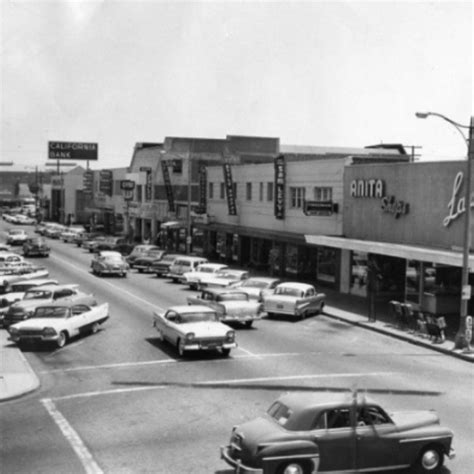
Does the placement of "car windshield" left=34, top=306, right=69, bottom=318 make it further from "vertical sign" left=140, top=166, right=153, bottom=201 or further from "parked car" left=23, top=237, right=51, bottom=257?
"vertical sign" left=140, top=166, right=153, bottom=201

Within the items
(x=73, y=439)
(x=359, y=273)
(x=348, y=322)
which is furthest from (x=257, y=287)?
(x=73, y=439)

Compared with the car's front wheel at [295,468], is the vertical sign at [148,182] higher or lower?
higher

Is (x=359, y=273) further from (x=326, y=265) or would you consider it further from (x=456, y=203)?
(x=456, y=203)

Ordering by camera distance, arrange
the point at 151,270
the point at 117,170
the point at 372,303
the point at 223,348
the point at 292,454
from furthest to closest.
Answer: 1. the point at 117,170
2. the point at 151,270
3. the point at 372,303
4. the point at 223,348
5. the point at 292,454

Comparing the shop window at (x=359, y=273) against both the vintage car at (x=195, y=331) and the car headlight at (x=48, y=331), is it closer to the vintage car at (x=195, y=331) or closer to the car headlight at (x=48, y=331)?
the vintage car at (x=195, y=331)

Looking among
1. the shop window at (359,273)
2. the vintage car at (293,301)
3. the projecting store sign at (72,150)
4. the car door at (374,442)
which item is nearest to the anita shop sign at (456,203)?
the vintage car at (293,301)

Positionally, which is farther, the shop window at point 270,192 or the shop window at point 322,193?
the shop window at point 270,192

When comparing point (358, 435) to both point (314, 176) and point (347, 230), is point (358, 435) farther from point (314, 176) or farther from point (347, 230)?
point (314, 176)

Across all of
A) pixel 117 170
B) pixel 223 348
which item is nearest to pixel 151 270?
pixel 223 348

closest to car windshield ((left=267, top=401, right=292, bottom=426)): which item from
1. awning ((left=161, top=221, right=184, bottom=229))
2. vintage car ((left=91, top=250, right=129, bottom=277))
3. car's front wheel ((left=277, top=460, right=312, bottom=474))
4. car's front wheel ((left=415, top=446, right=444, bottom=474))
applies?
car's front wheel ((left=277, top=460, right=312, bottom=474))

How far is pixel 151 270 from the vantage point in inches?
2010

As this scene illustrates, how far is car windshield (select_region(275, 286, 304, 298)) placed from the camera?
3384 cm

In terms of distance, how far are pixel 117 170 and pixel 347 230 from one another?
5568 cm

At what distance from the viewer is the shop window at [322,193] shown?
1786 inches
